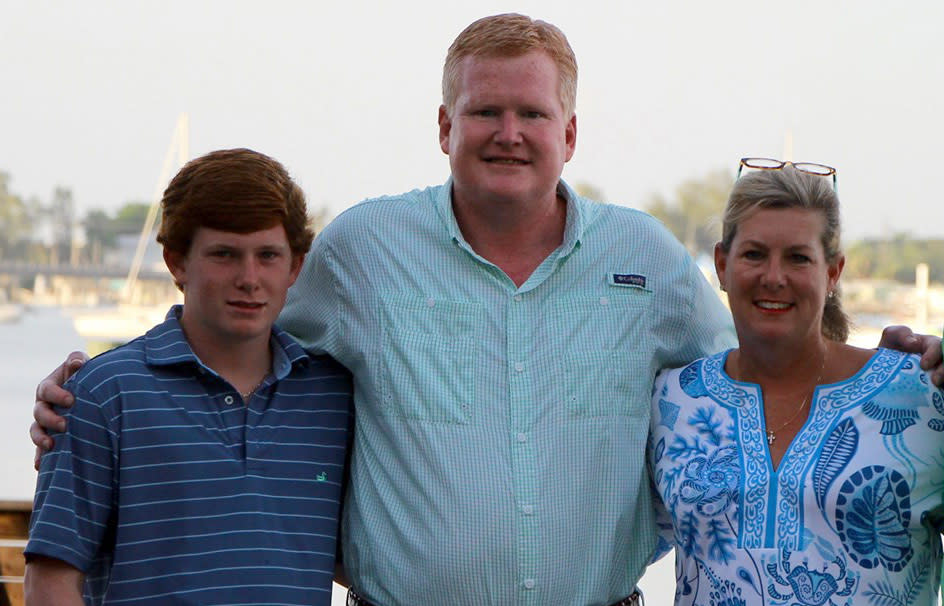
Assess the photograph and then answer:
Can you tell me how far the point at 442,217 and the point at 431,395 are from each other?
0.40m

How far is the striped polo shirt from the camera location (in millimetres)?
2041

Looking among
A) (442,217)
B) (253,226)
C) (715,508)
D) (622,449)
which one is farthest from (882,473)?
(253,226)

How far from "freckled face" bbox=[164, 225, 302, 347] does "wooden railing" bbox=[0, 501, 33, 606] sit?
881 millimetres

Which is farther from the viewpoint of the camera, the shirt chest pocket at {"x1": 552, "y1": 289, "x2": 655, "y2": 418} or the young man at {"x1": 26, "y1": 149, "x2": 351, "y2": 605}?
the shirt chest pocket at {"x1": 552, "y1": 289, "x2": 655, "y2": 418}

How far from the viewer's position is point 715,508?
2.14 meters

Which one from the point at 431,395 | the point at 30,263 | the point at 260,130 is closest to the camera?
the point at 431,395

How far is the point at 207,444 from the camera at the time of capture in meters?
2.10

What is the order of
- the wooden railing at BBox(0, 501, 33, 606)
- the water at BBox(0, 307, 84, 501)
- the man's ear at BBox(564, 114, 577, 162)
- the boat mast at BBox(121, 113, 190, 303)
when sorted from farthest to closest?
1. the water at BBox(0, 307, 84, 501)
2. the boat mast at BBox(121, 113, 190, 303)
3. the wooden railing at BBox(0, 501, 33, 606)
4. the man's ear at BBox(564, 114, 577, 162)

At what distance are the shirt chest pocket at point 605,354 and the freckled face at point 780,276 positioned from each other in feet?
0.76

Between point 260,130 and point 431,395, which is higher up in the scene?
point 431,395

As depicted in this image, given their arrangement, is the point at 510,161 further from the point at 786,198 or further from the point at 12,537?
the point at 12,537

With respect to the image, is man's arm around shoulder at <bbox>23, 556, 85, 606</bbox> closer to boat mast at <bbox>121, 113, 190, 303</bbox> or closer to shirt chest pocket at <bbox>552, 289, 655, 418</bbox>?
shirt chest pocket at <bbox>552, 289, 655, 418</bbox>

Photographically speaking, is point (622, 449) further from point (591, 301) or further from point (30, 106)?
point (30, 106)

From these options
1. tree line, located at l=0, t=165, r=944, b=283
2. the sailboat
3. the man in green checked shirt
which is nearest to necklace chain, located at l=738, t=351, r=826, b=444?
the man in green checked shirt
